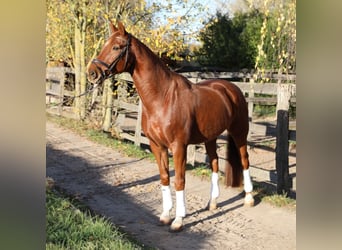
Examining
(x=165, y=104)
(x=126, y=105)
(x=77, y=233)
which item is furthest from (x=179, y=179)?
(x=126, y=105)

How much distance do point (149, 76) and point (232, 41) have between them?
520 inches

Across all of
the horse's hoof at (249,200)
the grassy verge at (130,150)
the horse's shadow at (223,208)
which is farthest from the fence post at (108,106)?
the horse's hoof at (249,200)

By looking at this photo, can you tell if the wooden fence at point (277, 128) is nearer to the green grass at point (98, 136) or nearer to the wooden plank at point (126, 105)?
the wooden plank at point (126, 105)

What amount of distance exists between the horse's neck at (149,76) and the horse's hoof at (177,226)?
117cm

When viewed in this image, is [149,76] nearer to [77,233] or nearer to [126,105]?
[77,233]

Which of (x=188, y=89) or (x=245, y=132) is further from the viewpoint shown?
(x=245, y=132)

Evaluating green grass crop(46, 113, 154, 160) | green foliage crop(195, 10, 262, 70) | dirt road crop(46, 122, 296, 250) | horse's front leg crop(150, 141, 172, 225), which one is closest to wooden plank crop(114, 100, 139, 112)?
green grass crop(46, 113, 154, 160)

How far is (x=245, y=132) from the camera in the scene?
15.2ft

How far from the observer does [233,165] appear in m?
4.73

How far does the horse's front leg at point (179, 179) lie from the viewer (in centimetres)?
367
